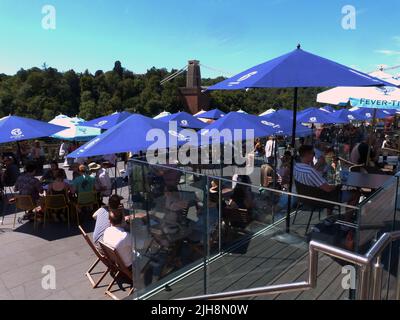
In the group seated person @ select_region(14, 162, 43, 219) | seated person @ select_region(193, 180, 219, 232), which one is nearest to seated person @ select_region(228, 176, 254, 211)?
seated person @ select_region(193, 180, 219, 232)

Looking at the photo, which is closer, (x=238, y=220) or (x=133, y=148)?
(x=238, y=220)

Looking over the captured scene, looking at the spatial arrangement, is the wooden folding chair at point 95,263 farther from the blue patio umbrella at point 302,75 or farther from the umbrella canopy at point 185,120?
the umbrella canopy at point 185,120

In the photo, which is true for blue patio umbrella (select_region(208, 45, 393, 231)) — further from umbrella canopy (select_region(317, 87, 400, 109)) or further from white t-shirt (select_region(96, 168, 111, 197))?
white t-shirt (select_region(96, 168, 111, 197))

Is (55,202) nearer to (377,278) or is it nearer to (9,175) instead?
(9,175)

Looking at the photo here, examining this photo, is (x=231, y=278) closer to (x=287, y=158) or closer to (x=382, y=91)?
(x=382, y=91)

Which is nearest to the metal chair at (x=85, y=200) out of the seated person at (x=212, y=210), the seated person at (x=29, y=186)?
the seated person at (x=29, y=186)

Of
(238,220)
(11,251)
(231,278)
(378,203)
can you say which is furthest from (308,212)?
(11,251)

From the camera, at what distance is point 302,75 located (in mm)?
3646

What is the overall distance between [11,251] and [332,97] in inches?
255

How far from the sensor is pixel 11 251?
5.71 metres

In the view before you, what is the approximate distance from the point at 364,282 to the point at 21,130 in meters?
7.99

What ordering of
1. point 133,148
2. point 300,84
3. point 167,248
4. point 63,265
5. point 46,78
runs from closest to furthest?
1. point 300,84
2. point 167,248
3. point 63,265
4. point 133,148
5. point 46,78

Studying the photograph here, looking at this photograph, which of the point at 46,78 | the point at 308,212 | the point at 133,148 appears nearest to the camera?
the point at 308,212

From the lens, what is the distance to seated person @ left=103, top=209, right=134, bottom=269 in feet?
14.1
